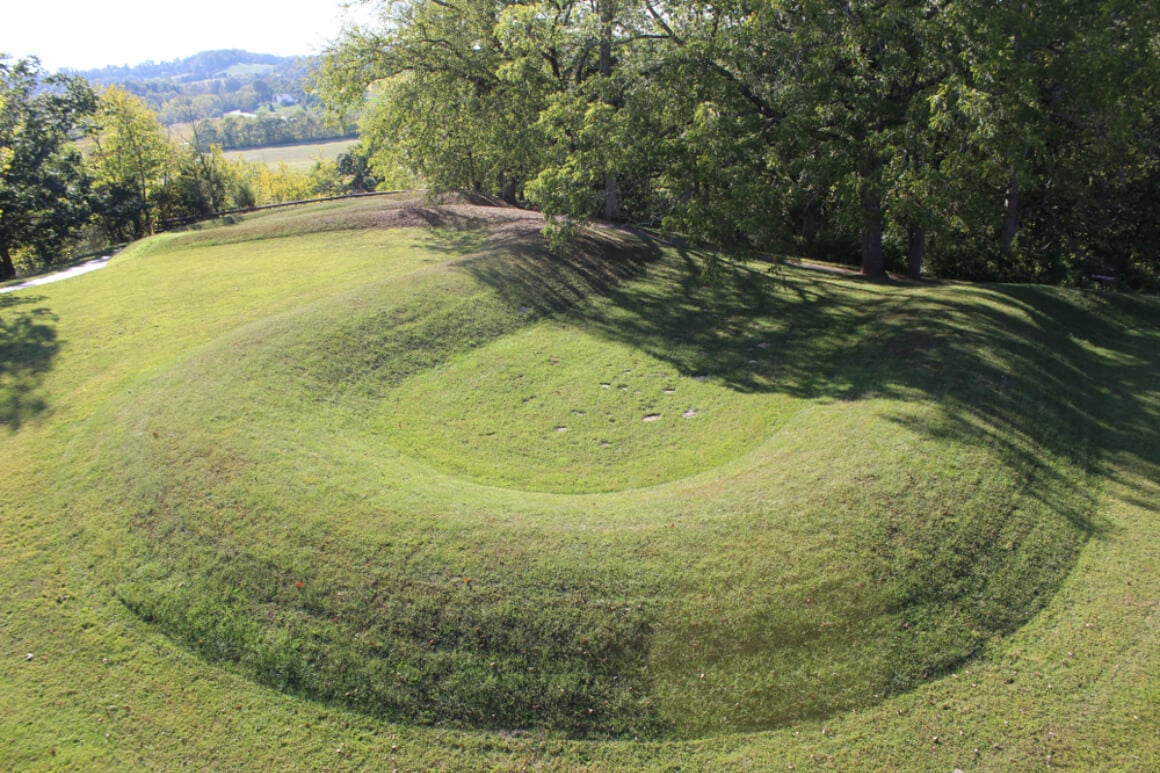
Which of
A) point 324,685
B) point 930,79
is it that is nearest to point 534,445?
point 324,685

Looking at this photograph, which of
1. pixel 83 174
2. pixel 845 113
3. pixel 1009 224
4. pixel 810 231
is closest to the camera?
pixel 845 113

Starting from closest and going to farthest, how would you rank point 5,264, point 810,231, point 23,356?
point 23,356 → point 5,264 → point 810,231

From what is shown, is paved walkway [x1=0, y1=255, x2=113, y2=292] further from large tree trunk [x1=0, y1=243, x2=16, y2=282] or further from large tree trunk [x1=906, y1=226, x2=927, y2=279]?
large tree trunk [x1=906, y1=226, x2=927, y2=279]

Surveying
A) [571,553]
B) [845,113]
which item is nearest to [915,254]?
[845,113]

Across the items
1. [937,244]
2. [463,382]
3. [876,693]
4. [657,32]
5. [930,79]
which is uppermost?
[657,32]

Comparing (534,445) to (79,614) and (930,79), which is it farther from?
(930,79)

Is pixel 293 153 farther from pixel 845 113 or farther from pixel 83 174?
pixel 845 113
